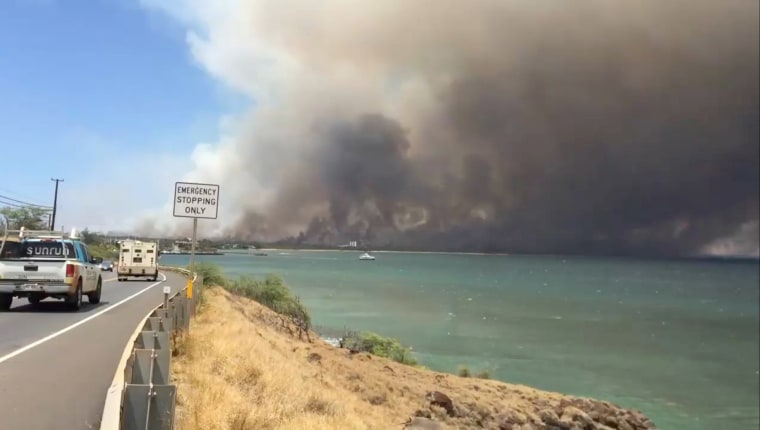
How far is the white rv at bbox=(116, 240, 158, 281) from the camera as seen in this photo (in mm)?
43781

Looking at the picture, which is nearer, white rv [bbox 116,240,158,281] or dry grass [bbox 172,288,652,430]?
dry grass [bbox 172,288,652,430]

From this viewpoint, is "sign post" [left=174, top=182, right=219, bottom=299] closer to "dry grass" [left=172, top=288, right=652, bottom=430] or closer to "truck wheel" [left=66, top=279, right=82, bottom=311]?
"dry grass" [left=172, top=288, right=652, bottom=430]

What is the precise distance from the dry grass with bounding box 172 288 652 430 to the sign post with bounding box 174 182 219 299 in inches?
109

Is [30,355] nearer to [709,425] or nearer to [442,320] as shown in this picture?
[709,425]

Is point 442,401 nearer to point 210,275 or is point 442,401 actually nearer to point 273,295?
point 210,275

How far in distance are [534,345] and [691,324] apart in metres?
42.1

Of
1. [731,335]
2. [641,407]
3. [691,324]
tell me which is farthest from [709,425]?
[691,324]

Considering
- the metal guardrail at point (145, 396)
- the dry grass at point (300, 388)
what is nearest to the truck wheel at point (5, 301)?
the dry grass at point (300, 388)

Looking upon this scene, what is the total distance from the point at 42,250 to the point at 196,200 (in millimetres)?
7011

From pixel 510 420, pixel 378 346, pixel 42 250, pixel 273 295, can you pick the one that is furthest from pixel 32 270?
pixel 273 295

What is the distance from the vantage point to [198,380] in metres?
9.37

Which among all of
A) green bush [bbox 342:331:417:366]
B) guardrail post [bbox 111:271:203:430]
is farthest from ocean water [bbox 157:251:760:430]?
guardrail post [bbox 111:271:203:430]

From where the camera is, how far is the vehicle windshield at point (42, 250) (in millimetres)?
18212

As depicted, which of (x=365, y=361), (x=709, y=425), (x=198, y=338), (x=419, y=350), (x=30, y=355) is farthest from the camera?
(x=419, y=350)
